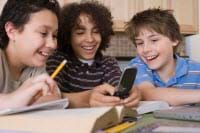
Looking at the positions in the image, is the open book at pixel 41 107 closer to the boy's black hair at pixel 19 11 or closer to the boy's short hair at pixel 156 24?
the boy's black hair at pixel 19 11

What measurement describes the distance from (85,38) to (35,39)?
31 centimetres

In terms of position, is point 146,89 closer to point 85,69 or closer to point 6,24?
point 85,69

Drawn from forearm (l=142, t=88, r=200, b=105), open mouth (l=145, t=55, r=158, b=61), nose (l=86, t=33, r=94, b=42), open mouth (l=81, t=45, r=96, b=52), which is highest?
nose (l=86, t=33, r=94, b=42)

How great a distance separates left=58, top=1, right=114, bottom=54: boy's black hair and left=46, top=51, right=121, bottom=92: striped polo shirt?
50 mm

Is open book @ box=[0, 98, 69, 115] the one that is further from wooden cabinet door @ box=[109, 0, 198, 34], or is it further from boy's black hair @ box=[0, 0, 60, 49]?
wooden cabinet door @ box=[109, 0, 198, 34]

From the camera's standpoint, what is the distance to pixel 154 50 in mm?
1327

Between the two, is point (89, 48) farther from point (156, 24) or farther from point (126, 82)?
point (126, 82)

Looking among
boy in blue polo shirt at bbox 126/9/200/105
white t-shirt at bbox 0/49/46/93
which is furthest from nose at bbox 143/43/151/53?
white t-shirt at bbox 0/49/46/93

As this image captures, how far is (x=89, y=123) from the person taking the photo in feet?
1.71

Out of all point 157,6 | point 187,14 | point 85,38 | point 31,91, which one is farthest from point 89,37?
point 187,14

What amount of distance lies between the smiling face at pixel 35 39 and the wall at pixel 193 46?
1.57 metres

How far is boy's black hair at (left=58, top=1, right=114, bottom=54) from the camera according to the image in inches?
50.7

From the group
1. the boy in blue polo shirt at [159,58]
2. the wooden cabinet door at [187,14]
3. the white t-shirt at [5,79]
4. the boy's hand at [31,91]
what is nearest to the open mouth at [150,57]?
the boy in blue polo shirt at [159,58]

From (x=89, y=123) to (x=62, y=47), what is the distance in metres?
0.82
